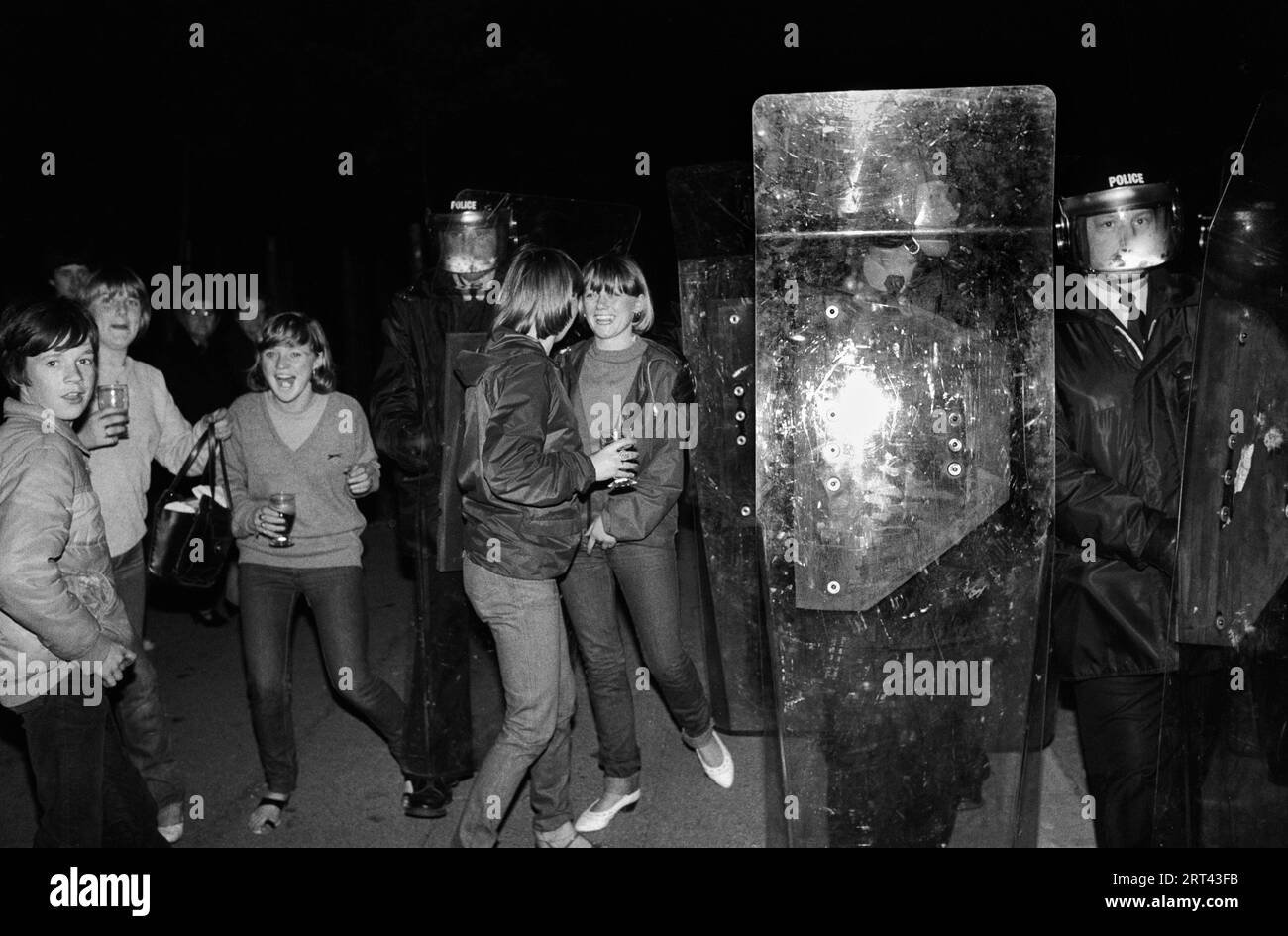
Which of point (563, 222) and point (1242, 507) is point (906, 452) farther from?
point (563, 222)

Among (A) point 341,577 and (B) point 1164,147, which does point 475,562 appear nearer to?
(A) point 341,577

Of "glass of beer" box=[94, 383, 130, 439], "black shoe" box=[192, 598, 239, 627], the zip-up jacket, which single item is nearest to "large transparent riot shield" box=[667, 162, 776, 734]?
"glass of beer" box=[94, 383, 130, 439]

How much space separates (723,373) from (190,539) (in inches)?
74.2

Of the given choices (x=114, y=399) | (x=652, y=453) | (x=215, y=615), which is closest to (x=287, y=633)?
(x=114, y=399)

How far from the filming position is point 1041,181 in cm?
271

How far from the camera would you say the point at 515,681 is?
135 inches

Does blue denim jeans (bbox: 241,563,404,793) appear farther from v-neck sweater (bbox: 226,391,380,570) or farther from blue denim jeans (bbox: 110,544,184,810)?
blue denim jeans (bbox: 110,544,184,810)

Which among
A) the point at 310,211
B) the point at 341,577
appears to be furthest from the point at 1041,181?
the point at 310,211

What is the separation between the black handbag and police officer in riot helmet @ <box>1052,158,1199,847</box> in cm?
265

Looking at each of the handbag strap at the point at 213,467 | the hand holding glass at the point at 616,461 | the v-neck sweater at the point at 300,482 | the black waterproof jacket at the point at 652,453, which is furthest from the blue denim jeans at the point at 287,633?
the hand holding glass at the point at 616,461

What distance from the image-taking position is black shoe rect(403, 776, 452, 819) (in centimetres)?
410

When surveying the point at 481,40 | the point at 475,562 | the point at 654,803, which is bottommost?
the point at 654,803

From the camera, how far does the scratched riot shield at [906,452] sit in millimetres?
2709
